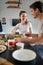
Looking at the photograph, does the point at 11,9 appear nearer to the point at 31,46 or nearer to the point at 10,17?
the point at 10,17

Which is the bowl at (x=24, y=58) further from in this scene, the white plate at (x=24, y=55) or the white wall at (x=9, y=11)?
the white wall at (x=9, y=11)

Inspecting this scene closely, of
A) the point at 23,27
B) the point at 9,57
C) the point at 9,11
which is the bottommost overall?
the point at 9,57

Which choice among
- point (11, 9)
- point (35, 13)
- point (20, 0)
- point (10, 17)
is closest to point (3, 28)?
point (10, 17)

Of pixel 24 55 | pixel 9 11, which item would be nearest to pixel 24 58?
pixel 24 55

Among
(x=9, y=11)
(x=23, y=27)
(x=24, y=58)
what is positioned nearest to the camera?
(x=24, y=58)

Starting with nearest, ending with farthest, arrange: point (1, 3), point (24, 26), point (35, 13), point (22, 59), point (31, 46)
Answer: point (22, 59), point (31, 46), point (35, 13), point (24, 26), point (1, 3)

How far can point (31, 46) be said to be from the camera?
1.68m

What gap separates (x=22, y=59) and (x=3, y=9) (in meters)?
2.82

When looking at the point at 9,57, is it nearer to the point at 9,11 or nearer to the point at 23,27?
the point at 23,27

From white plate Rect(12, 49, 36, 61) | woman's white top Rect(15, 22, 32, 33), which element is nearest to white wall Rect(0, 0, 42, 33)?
woman's white top Rect(15, 22, 32, 33)

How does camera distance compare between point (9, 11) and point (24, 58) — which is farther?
point (9, 11)

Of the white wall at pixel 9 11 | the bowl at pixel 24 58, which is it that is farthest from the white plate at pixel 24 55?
the white wall at pixel 9 11

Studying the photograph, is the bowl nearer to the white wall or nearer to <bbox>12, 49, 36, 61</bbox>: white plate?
<bbox>12, 49, 36, 61</bbox>: white plate

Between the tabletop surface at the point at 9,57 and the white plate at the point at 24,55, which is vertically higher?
the white plate at the point at 24,55
